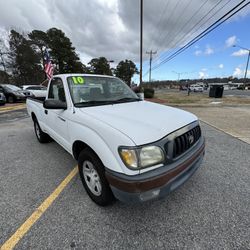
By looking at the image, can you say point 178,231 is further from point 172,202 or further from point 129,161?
point 129,161

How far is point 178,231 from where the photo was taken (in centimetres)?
201

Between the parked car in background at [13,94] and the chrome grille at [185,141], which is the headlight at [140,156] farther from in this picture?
the parked car in background at [13,94]

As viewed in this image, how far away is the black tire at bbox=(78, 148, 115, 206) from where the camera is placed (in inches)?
84.8

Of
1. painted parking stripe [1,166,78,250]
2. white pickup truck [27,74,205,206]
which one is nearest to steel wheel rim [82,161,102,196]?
white pickup truck [27,74,205,206]

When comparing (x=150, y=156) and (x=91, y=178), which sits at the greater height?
(x=150, y=156)

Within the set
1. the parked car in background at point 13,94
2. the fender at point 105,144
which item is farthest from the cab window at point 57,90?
the parked car in background at point 13,94

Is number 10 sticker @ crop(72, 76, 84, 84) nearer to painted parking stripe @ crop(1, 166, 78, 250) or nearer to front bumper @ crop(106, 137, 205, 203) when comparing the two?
painted parking stripe @ crop(1, 166, 78, 250)

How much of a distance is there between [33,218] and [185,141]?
2.11 metres

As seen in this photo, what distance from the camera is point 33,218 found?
7.25 feet

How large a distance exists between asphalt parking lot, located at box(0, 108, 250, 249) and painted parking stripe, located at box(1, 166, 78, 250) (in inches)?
1.9

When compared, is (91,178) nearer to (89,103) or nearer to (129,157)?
(129,157)

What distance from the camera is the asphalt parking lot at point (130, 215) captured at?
188 cm

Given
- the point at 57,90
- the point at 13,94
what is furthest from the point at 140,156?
the point at 13,94

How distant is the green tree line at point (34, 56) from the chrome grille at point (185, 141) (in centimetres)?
3950
